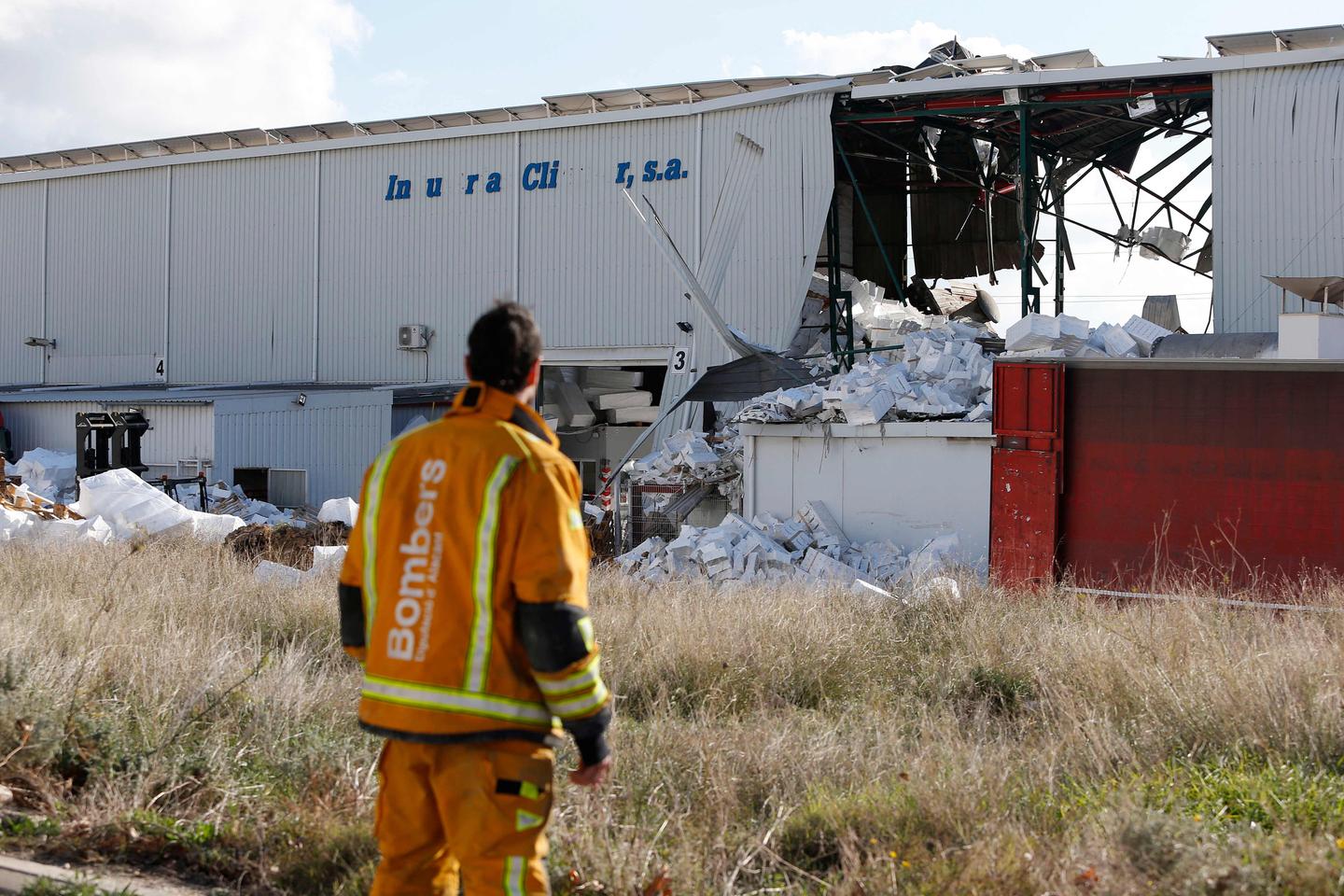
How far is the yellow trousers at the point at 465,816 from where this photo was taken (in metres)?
3.15

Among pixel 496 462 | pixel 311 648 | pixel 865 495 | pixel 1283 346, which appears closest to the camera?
pixel 496 462

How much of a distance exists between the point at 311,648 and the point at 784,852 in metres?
4.46

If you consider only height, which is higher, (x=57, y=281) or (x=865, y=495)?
(x=57, y=281)

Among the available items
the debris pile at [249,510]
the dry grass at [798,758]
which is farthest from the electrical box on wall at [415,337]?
the dry grass at [798,758]

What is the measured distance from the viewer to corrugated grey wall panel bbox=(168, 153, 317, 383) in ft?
94.4

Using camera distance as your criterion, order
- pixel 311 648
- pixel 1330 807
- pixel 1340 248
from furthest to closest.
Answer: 1. pixel 1340 248
2. pixel 311 648
3. pixel 1330 807

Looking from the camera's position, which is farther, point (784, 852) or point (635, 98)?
point (635, 98)

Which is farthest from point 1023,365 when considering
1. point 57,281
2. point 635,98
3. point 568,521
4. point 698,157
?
point 57,281

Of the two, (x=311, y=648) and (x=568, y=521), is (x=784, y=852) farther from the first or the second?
(x=311, y=648)

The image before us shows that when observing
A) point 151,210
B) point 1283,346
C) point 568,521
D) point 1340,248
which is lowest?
point 568,521

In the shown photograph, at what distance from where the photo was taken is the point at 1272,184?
19.3 meters

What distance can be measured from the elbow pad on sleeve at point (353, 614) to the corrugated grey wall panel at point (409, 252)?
2276 centimetres

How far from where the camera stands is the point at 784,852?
4750 mm

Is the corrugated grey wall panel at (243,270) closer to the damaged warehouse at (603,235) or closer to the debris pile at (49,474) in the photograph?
the damaged warehouse at (603,235)
